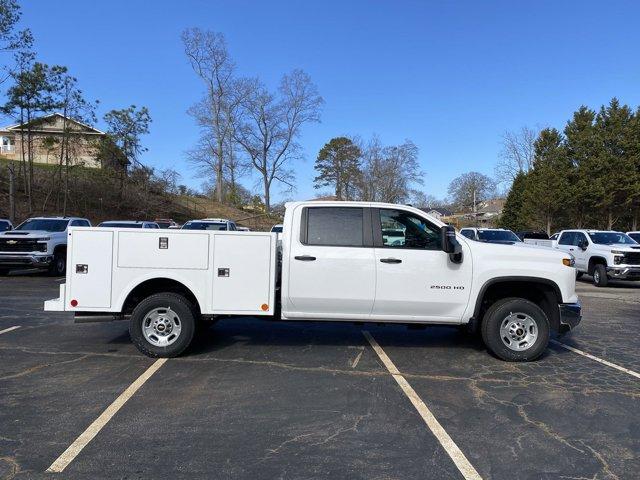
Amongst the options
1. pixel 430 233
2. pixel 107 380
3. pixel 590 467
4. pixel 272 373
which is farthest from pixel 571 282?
pixel 107 380

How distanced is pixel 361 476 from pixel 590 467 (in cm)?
172

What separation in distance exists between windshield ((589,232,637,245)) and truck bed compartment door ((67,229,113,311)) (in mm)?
16095

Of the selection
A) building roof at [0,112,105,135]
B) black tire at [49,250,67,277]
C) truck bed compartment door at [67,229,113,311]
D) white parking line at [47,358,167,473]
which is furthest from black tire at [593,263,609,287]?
building roof at [0,112,105,135]

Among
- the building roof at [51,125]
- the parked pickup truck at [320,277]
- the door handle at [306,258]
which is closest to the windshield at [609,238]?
the parked pickup truck at [320,277]

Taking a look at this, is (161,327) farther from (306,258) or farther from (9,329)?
(9,329)

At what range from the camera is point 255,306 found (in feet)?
20.3

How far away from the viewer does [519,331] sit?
20.8 feet

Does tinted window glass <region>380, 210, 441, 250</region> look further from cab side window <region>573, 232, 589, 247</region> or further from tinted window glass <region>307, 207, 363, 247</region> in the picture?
cab side window <region>573, 232, 589, 247</region>

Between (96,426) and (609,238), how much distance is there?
58.2 ft

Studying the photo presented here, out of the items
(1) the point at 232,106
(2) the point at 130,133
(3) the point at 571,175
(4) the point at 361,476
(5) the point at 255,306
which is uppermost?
(1) the point at 232,106

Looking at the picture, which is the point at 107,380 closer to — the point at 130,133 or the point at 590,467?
the point at 590,467

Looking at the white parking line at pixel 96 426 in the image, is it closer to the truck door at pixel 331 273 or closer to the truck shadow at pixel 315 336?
the truck shadow at pixel 315 336

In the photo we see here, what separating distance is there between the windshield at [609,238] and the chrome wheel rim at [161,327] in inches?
608

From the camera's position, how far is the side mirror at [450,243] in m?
5.99
